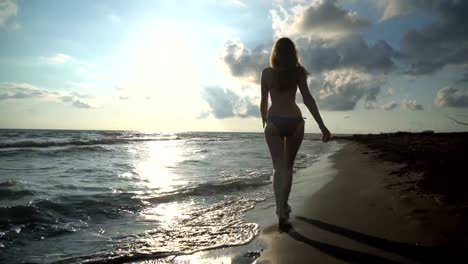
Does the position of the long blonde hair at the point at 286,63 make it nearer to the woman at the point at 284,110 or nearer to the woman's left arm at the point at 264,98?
the woman at the point at 284,110

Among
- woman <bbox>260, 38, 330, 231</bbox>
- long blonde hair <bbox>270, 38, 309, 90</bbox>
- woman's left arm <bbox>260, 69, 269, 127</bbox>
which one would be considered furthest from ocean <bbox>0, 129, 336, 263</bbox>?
long blonde hair <bbox>270, 38, 309, 90</bbox>

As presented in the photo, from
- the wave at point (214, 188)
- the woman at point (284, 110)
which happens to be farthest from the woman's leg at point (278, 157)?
the wave at point (214, 188)

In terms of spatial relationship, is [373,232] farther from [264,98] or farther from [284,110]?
[264,98]

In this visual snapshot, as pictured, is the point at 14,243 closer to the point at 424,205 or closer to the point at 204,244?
the point at 204,244

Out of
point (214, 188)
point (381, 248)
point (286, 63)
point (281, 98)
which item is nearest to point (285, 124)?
point (281, 98)

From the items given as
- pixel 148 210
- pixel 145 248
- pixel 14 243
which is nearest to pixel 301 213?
pixel 145 248

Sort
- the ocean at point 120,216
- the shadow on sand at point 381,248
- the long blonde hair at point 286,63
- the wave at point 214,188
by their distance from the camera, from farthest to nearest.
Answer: the wave at point 214,188
the long blonde hair at point 286,63
the ocean at point 120,216
the shadow on sand at point 381,248

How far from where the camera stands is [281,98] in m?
4.13

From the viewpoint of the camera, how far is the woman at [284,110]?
408 cm

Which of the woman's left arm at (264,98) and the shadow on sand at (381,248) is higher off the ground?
the woman's left arm at (264,98)

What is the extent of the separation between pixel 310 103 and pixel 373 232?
1.58 m

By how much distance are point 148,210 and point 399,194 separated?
3.78 m

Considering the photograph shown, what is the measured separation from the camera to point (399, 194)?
5.01 m

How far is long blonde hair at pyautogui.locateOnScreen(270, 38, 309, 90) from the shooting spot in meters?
4.07
